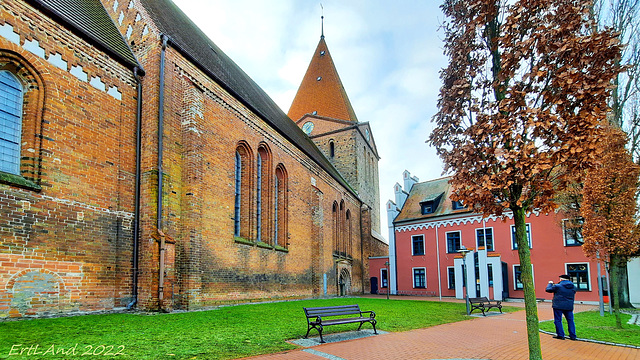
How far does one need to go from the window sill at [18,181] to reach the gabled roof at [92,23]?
411 cm

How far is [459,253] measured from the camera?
92.8 ft

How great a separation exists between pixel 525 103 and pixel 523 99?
0.24 ft

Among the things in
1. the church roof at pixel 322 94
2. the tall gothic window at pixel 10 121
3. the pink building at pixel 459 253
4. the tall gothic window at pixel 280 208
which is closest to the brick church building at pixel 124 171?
the tall gothic window at pixel 10 121

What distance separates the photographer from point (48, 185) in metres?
9.11

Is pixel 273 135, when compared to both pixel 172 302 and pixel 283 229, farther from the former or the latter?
pixel 172 302

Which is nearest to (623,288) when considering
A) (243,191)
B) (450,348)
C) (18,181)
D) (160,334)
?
(450,348)

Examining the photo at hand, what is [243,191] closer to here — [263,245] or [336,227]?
[263,245]

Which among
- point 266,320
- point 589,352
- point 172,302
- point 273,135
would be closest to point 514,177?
point 589,352

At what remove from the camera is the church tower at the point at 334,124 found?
120 feet

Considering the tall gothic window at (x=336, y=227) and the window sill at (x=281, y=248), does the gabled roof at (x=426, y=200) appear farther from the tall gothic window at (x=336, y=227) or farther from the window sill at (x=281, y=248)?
the window sill at (x=281, y=248)

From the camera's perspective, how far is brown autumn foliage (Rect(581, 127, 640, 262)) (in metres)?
11.7

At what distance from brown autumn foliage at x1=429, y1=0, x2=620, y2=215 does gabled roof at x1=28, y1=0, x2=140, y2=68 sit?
9.27 meters

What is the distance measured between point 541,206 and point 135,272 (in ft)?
33.0

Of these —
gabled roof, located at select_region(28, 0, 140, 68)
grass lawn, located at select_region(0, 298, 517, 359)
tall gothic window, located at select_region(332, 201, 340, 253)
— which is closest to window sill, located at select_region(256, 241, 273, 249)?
grass lawn, located at select_region(0, 298, 517, 359)
